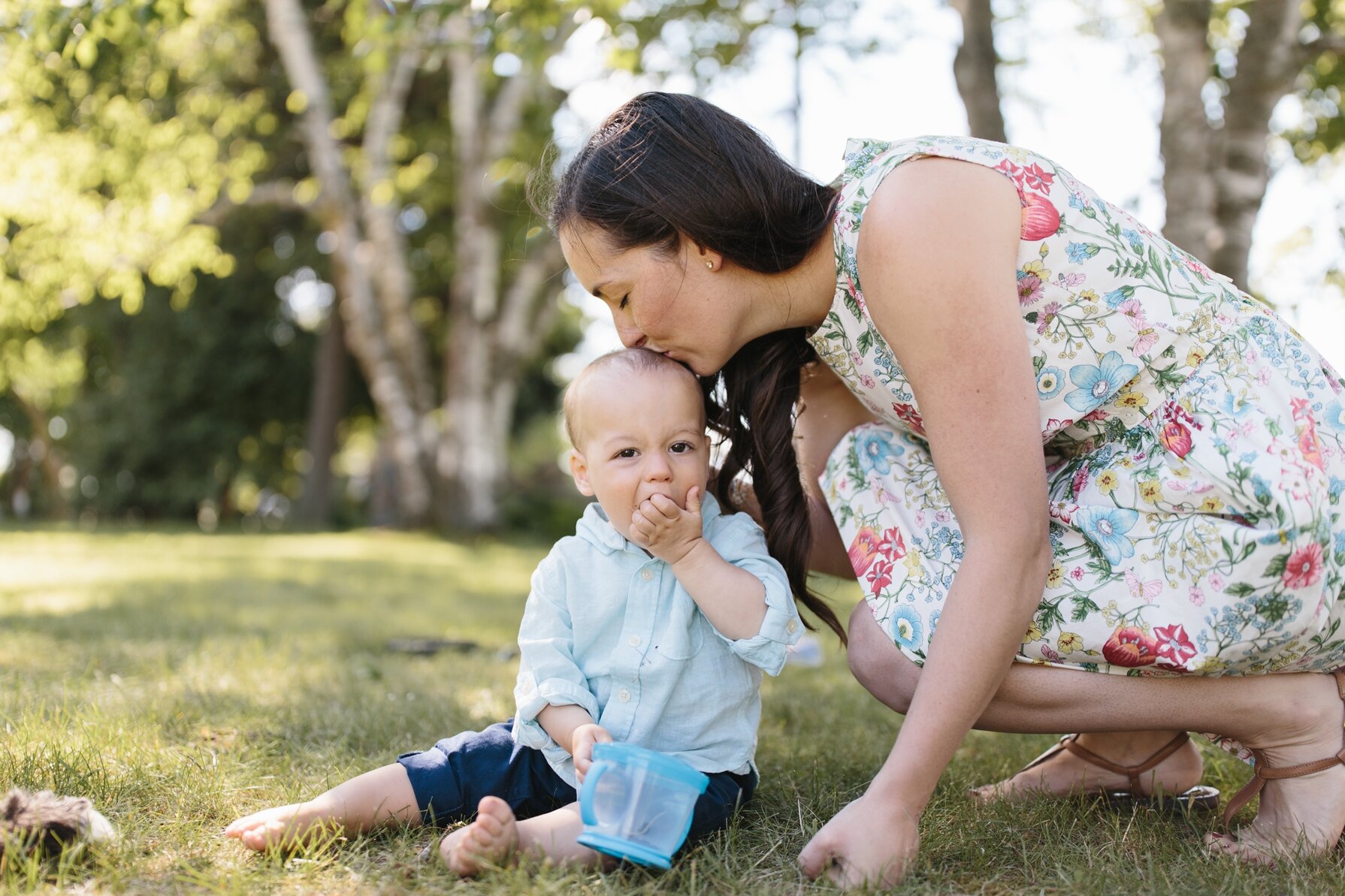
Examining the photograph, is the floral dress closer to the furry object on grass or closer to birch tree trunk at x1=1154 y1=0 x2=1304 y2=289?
the furry object on grass

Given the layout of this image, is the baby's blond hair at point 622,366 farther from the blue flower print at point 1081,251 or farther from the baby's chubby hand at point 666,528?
the blue flower print at point 1081,251

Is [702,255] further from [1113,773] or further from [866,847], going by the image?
[1113,773]

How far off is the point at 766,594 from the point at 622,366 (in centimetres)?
50

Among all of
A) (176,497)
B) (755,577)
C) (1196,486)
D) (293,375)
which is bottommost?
(176,497)

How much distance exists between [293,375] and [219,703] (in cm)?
1576

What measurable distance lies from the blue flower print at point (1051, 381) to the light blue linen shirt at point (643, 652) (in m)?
0.58

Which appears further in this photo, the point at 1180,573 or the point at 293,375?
the point at 293,375

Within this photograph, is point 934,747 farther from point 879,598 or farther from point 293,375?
point 293,375

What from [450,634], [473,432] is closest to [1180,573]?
[450,634]

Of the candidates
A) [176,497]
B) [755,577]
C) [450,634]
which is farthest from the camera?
[176,497]

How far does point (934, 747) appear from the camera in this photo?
163cm

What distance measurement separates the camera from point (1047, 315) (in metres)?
1.88

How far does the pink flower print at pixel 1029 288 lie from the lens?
1.87 m

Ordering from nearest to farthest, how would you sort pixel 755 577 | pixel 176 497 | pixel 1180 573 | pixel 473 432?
1. pixel 1180 573
2. pixel 755 577
3. pixel 473 432
4. pixel 176 497
